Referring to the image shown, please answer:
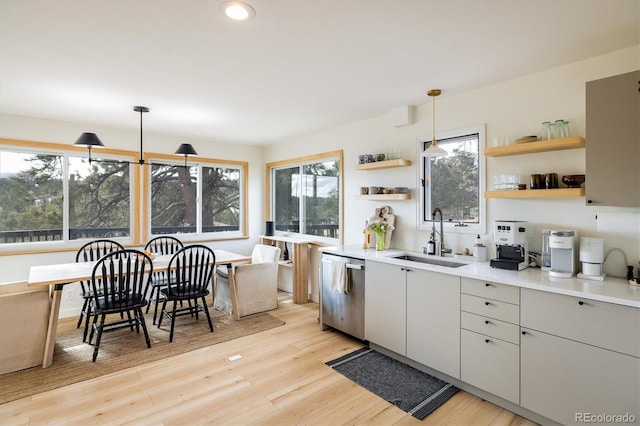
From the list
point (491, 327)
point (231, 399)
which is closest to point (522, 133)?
point (491, 327)

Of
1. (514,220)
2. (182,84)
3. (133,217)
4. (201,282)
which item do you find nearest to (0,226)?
(133,217)

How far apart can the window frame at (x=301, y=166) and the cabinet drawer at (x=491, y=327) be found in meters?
2.23

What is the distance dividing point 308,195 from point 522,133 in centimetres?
317

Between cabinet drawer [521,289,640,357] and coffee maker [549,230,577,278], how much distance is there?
34cm

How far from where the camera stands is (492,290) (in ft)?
7.62

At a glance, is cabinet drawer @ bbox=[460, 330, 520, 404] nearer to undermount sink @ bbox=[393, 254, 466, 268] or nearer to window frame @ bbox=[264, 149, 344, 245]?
undermount sink @ bbox=[393, 254, 466, 268]

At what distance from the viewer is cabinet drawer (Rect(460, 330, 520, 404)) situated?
2205mm

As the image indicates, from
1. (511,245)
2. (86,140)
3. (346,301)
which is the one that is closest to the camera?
(511,245)

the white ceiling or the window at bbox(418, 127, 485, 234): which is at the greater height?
the white ceiling

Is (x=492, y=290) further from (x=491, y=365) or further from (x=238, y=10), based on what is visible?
(x=238, y=10)

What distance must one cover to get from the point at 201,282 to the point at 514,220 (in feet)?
10.5

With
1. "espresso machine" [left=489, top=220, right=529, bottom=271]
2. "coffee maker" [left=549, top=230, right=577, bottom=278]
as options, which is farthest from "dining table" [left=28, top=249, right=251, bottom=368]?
"coffee maker" [left=549, top=230, right=577, bottom=278]

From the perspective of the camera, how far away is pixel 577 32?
6.75ft

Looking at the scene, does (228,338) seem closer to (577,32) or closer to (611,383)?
(611,383)
